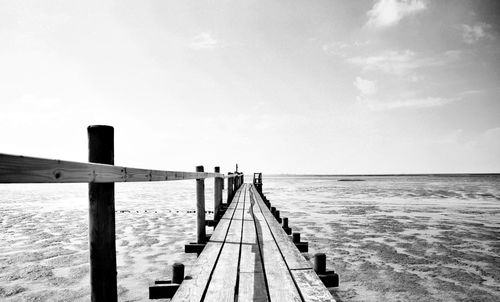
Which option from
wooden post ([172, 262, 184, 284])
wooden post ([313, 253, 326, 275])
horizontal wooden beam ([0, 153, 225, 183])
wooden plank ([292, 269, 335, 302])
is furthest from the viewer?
wooden post ([313, 253, 326, 275])

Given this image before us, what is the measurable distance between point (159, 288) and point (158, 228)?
27.6ft

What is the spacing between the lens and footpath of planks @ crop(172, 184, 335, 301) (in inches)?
121

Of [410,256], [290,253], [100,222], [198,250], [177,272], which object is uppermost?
[100,222]

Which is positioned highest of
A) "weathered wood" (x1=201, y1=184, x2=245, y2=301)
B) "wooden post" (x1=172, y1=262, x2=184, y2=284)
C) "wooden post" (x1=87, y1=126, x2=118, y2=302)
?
"wooden post" (x1=87, y1=126, x2=118, y2=302)

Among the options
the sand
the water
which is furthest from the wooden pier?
the sand

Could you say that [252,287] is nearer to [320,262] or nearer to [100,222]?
[320,262]

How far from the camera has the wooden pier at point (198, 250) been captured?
158 centimetres

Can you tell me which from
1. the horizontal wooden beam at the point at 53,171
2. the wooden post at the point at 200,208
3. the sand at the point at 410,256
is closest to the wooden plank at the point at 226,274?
the wooden post at the point at 200,208

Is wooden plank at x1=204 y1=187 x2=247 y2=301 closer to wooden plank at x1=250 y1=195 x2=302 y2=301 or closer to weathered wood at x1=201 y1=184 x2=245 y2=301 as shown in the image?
weathered wood at x1=201 y1=184 x2=245 y2=301

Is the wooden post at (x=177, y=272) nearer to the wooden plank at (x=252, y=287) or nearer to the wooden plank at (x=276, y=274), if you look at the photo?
the wooden plank at (x=252, y=287)

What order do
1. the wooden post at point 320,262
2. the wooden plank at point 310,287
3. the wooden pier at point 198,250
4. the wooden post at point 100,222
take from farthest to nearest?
the wooden post at point 320,262
the wooden plank at point 310,287
the wooden post at point 100,222
the wooden pier at point 198,250

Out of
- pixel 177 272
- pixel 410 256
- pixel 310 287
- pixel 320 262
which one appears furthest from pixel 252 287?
pixel 410 256

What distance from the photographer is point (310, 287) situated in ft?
10.6

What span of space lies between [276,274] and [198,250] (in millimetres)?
2391
